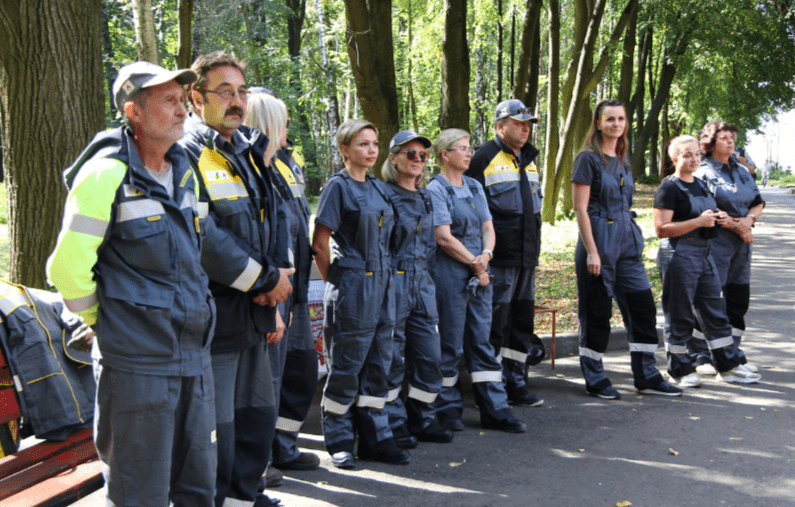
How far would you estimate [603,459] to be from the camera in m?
5.04

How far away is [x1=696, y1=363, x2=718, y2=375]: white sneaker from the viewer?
23.9ft

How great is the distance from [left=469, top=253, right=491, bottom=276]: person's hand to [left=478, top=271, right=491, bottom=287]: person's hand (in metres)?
0.02

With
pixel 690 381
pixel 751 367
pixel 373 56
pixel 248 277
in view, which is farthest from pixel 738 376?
pixel 248 277

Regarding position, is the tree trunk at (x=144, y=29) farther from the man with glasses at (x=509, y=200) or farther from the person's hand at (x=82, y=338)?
the person's hand at (x=82, y=338)

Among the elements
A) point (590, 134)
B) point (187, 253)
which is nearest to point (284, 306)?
point (187, 253)

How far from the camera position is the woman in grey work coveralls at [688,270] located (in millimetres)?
6797

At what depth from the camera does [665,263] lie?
6.98 m

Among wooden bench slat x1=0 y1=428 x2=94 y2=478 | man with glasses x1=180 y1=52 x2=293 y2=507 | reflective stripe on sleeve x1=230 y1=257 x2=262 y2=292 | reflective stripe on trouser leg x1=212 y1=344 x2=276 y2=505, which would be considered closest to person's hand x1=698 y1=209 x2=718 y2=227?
man with glasses x1=180 y1=52 x2=293 y2=507

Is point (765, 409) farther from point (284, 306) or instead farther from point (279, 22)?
point (279, 22)

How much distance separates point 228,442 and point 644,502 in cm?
234

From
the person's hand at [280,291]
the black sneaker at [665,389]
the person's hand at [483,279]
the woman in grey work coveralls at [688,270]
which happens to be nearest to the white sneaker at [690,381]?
the woman in grey work coveralls at [688,270]

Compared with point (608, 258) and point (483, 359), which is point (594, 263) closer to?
point (608, 258)

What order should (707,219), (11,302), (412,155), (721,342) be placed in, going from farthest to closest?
(721,342), (707,219), (412,155), (11,302)

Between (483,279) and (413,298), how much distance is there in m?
0.69
